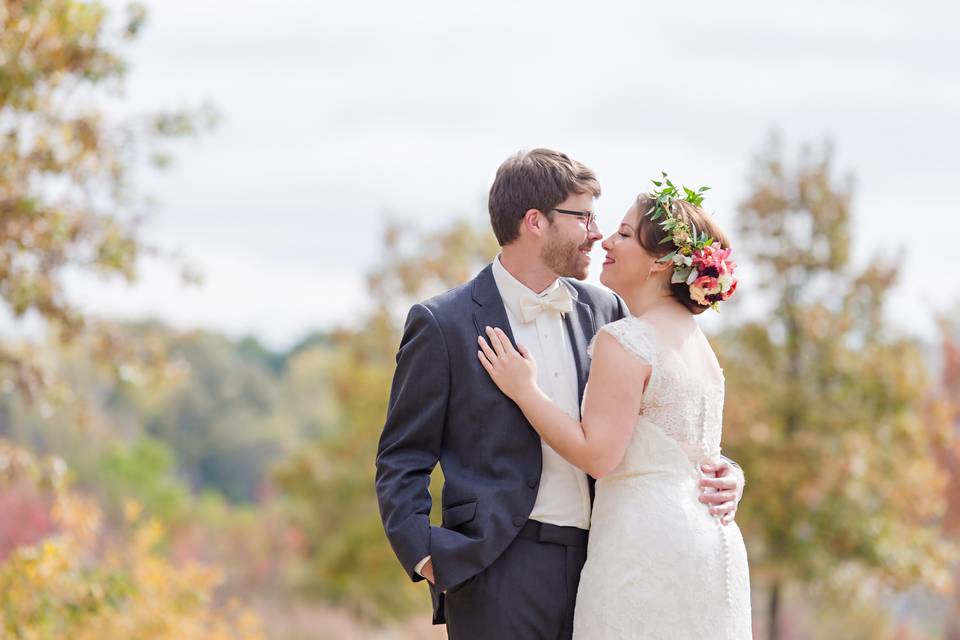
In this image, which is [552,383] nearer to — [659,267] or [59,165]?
[659,267]

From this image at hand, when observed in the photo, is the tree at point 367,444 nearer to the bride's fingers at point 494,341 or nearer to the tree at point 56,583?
the tree at point 56,583

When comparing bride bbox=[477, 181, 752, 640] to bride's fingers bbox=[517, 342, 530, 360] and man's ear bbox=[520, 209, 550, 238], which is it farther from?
Result: man's ear bbox=[520, 209, 550, 238]

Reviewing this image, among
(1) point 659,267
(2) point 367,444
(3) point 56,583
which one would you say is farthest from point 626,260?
(2) point 367,444

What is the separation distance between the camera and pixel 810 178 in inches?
622

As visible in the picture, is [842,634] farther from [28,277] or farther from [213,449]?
[213,449]

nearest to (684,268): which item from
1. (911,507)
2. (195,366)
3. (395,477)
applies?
(395,477)

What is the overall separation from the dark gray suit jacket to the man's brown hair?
0.27 metres

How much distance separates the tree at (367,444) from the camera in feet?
65.4

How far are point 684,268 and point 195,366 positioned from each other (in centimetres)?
4632

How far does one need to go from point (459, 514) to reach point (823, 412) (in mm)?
11831

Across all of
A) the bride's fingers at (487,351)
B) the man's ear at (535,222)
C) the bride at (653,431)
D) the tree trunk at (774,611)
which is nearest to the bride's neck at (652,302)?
the bride at (653,431)

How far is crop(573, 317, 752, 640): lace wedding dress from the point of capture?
150 inches

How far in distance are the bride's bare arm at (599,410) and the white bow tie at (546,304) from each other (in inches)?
10.3

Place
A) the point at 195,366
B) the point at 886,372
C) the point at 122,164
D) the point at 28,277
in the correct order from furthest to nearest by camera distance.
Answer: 1. the point at 195,366
2. the point at 886,372
3. the point at 122,164
4. the point at 28,277
